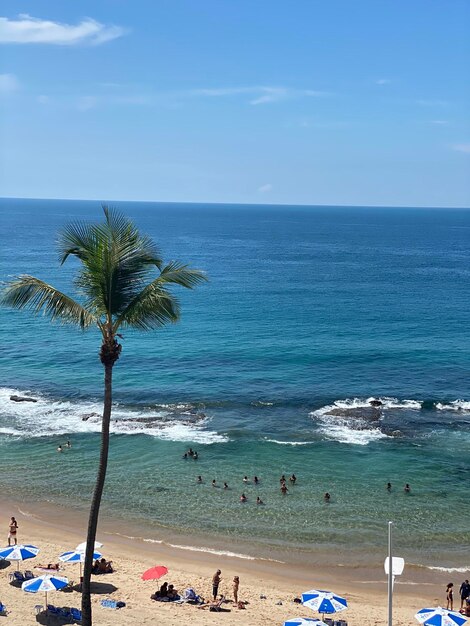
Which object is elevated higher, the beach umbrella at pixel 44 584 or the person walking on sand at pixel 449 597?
the beach umbrella at pixel 44 584

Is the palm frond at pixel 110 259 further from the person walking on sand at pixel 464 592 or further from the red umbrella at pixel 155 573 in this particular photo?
the person walking on sand at pixel 464 592

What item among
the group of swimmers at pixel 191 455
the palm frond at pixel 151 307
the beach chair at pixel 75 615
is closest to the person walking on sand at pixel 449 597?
the beach chair at pixel 75 615

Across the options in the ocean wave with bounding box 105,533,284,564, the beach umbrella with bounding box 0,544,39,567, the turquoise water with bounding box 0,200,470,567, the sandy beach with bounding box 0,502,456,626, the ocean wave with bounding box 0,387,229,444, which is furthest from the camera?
the ocean wave with bounding box 0,387,229,444

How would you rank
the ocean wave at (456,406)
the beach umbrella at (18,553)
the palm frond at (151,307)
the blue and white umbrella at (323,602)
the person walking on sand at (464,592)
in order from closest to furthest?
1. the palm frond at (151,307)
2. the blue and white umbrella at (323,602)
3. the person walking on sand at (464,592)
4. the beach umbrella at (18,553)
5. the ocean wave at (456,406)

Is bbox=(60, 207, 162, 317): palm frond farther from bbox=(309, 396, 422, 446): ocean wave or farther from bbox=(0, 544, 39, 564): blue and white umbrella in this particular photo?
bbox=(309, 396, 422, 446): ocean wave

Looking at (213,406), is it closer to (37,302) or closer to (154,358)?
(154,358)

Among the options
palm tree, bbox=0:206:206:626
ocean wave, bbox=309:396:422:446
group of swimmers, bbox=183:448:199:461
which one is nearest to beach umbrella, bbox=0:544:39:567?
palm tree, bbox=0:206:206:626

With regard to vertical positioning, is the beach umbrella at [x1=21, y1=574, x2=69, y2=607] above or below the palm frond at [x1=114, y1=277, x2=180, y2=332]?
below
